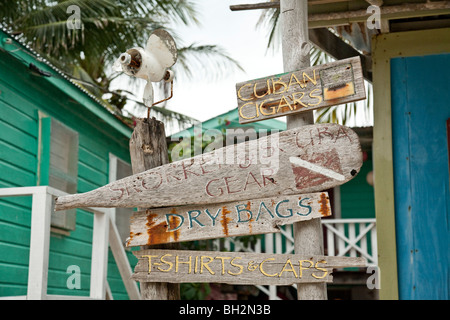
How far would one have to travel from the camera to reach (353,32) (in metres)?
5.25

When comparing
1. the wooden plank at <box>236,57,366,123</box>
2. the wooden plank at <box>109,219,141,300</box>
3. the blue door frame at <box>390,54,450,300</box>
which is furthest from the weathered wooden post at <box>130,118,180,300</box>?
the wooden plank at <box>109,219,141,300</box>

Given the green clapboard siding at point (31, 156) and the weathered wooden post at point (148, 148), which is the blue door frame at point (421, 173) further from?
the green clapboard siding at point (31, 156)

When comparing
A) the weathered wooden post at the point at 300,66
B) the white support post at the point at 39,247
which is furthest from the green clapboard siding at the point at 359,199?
the weathered wooden post at the point at 300,66

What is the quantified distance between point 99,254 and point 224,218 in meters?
2.57

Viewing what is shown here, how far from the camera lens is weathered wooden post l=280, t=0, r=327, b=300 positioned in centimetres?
342

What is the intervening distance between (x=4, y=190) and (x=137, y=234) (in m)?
2.03

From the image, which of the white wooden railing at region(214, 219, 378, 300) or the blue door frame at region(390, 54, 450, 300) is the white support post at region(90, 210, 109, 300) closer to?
the blue door frame at region(390, 54, 450, 300)

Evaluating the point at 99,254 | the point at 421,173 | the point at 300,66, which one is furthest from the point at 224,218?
the point at 99,254

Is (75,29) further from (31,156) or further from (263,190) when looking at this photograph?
(263,190)

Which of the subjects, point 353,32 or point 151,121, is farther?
point 353,32

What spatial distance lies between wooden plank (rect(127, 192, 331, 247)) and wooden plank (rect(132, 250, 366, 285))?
102 mm

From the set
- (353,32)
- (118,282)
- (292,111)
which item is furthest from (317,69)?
(118,282)

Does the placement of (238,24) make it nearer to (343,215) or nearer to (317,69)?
(343,215)

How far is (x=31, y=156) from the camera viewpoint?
6625mm
